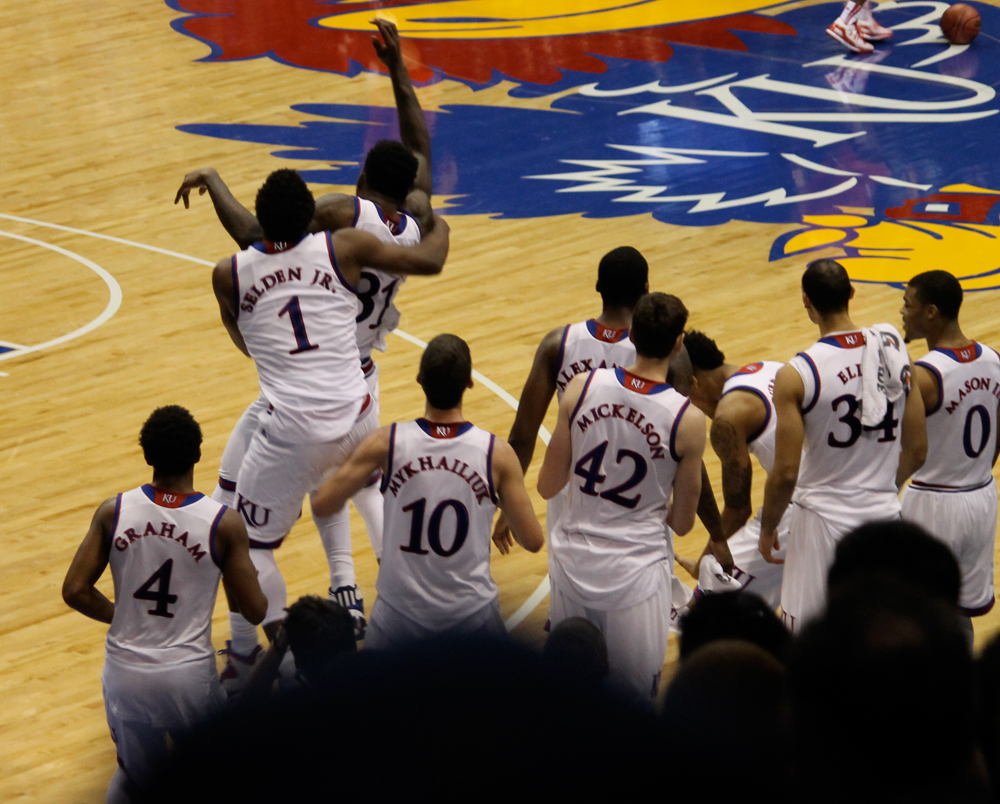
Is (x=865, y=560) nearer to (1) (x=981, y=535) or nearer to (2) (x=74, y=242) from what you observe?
(1) (x=981, y=535)

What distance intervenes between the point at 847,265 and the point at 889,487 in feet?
17.8

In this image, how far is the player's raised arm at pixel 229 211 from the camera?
5191mm

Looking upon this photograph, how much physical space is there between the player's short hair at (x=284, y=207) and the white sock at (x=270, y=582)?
135 centimetres

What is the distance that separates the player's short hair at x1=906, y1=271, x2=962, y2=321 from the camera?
4.86 metres

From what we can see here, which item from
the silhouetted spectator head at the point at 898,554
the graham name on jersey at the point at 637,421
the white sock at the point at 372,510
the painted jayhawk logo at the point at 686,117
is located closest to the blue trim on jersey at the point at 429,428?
the graham name on jersey at the point at 637,421

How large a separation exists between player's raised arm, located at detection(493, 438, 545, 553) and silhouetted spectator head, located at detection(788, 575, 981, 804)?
10.6ft

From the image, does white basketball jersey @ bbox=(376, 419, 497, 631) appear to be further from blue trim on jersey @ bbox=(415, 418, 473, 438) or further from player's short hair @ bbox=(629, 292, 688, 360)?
player's short hair @ bbox=(629, 292, 688, 360)

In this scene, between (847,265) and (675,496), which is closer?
(675,496)

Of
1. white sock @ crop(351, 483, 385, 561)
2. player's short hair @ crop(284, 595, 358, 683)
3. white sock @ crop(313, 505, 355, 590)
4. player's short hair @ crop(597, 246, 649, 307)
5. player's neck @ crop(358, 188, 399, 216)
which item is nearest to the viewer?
player's short hair @ crop(284, 595, 358, 683)

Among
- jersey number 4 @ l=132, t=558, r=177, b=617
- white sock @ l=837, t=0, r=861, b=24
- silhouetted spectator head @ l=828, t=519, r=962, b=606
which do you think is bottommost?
white sock @ l=837, t=0, r=861, b=24

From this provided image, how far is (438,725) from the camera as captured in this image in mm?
574

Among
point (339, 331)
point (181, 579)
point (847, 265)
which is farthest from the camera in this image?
point (847, 265)

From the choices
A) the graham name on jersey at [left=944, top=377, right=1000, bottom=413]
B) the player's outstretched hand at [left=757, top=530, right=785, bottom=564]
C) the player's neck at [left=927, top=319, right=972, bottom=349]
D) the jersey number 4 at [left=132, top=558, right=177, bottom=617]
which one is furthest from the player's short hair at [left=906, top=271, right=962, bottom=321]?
the jersey number 4 at [left=132, top=558, right=177, bottom=617]

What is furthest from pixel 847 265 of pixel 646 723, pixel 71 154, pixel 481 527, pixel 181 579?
pixel 646 723
